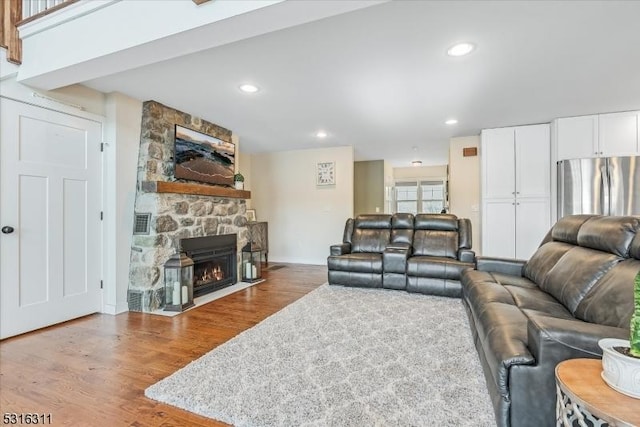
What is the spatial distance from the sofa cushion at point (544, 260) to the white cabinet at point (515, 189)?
193cm

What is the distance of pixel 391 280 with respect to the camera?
12.7ft

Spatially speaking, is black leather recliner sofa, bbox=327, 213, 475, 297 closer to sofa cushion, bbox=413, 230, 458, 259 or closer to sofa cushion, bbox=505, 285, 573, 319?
sofa cushion, bbox=413, 230, 458, 259

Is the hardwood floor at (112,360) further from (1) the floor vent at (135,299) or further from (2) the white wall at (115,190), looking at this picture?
(2) the white wall at (115,190)

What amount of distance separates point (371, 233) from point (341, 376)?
2.92 meters

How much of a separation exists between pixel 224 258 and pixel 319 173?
2662 mm

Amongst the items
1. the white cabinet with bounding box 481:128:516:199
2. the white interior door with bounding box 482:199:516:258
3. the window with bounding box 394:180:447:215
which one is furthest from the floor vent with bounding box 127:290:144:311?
the window with bounding box 394:180:447:215

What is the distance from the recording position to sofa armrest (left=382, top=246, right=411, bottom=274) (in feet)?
12.6

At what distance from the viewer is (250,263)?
181 inches

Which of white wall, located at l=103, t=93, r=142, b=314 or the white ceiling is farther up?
the white ceiling

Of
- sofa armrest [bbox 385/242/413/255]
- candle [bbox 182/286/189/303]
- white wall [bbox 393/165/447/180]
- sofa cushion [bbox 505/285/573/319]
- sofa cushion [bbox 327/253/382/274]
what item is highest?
white wall [bbox 393/165/447/180]

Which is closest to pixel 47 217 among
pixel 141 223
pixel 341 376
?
pixel 141 223

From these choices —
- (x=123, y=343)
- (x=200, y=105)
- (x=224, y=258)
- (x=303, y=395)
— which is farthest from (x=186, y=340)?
(x=200, y=105)

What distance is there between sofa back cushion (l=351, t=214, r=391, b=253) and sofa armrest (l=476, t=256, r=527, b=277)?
1.57 metres

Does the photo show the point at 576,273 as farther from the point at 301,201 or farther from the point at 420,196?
the point at 420,196
